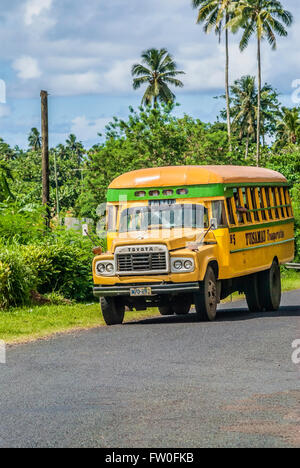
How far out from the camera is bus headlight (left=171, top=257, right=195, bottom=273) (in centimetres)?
1639

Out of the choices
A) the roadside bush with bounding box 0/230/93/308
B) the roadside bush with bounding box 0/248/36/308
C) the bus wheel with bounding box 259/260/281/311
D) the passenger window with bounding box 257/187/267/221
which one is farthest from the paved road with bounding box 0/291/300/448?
the passenger window with bounding box 257/187/267/221

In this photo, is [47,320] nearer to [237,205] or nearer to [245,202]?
[237,205]

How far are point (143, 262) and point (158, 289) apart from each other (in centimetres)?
60

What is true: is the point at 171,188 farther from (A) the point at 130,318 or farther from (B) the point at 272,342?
(B) the point at 272,342

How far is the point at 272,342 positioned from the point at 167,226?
4.52 metres

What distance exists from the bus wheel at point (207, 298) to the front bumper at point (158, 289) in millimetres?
326

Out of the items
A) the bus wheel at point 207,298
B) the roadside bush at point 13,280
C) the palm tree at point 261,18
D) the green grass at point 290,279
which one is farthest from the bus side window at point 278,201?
the palm tree at point 261,18

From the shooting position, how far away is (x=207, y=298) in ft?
55.4

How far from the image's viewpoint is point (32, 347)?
13961mm

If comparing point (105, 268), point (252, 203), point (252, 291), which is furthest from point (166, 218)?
point (252, 291)

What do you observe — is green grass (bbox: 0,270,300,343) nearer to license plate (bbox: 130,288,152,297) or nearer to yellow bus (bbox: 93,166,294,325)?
yellow bus (bbox: 93,166,294,325)

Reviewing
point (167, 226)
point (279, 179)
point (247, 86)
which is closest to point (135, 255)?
point (167, 226)

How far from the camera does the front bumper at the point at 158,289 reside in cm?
1634

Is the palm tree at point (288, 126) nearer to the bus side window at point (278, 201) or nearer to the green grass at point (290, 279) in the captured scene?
the green grass at point (290, 279)
